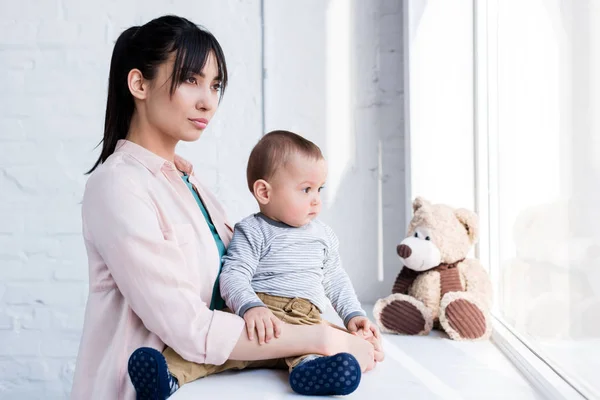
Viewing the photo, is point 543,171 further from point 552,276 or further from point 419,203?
point 419,203

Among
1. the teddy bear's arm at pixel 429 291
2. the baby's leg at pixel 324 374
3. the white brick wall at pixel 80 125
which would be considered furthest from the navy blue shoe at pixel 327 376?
the white brick wall at pixel 80 125

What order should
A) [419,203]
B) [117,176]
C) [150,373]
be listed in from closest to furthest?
[150,373], [117,176], [419,203]

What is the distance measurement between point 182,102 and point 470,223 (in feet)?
2.53

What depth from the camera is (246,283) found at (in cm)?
102

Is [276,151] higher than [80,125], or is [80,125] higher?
[80,125]

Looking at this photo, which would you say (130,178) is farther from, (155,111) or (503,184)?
(503,184)

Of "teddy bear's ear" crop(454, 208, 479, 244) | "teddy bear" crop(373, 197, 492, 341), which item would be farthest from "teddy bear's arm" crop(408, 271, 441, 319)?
"teddy bear's ear" crop(454, 208, 479, 244)

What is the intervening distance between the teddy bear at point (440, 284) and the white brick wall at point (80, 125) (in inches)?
16.4

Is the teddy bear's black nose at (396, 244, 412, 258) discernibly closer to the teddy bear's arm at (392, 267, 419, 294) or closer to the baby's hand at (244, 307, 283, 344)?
the teddy bear's arm at (392, 267, 419, 294)

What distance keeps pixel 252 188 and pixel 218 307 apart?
221 millimetres

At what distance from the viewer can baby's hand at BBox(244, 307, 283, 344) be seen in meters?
0.94

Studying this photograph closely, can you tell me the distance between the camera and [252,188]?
43.9 inches

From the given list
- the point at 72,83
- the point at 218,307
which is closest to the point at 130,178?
the point at 218,307

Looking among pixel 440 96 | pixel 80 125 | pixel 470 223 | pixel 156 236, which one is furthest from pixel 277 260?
pixel 80 125
